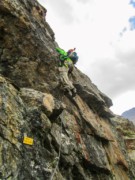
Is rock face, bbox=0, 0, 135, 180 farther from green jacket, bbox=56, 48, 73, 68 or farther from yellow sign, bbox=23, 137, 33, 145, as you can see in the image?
green jacket, bbox=56, 48, 73, 68

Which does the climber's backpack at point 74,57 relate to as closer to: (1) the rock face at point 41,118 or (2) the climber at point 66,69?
(2) the climber at point 66,69

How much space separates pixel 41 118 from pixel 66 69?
11.1 metres

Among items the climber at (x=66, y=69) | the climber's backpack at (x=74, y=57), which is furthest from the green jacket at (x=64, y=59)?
the climber's backpack at (x=74, y=57)

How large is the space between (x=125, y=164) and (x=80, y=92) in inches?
360

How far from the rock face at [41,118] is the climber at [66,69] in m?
0.79

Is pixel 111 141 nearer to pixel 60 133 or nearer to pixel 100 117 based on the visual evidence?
pixel 100 117

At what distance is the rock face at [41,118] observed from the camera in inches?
522

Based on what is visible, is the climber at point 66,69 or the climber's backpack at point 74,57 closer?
the climber at point 66,69

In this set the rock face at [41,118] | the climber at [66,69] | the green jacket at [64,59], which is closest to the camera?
the rock face at [41,118]

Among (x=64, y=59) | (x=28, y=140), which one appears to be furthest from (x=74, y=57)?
(x=28, y=140)

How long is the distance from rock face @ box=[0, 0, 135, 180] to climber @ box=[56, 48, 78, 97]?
79 centimetres

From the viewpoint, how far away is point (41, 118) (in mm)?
15328

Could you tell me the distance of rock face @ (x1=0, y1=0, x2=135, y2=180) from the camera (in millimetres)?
13258

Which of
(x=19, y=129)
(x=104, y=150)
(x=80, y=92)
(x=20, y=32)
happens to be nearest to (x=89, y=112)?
(x=80, y=92)
